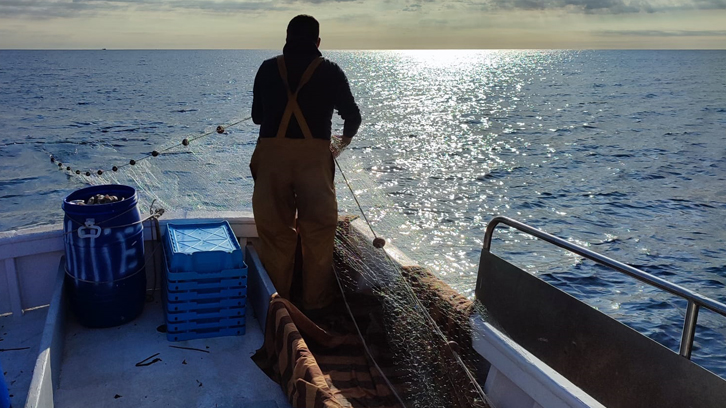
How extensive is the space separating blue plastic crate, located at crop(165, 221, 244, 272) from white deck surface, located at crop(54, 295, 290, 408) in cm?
54

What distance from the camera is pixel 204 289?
391 cm

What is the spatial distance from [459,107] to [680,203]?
120ft

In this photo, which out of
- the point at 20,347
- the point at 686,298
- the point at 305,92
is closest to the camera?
the point at 686,298

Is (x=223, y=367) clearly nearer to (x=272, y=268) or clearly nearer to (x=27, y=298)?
(x=272, y=268)

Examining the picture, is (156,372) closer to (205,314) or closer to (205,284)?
(205,314)

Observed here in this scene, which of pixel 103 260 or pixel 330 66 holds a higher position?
pixel 330 66

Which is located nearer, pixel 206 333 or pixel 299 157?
pixel 206 333

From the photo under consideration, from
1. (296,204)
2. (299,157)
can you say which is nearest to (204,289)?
(296,204)

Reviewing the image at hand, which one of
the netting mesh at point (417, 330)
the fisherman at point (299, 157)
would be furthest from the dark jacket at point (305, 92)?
the netting mesh at point (417, 330)

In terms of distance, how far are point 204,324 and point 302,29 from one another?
216 centimetres

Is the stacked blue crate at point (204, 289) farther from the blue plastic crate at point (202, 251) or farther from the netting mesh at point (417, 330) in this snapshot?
the netting mesh at point (417, 330)

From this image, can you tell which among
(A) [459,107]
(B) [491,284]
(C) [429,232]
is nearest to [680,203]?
(C) [429,232]

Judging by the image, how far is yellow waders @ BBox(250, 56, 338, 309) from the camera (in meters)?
4.14

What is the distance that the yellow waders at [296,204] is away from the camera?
13.6ft
